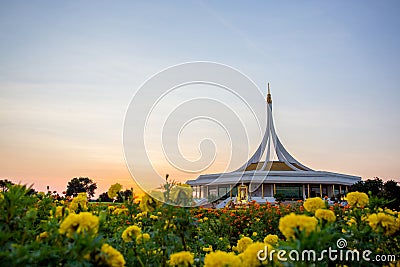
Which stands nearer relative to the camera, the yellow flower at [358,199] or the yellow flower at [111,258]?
the yellow flower at [111,258]

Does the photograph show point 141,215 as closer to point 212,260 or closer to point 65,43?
point 212,260

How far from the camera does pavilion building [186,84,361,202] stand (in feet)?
109

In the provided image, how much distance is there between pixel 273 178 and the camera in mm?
33188

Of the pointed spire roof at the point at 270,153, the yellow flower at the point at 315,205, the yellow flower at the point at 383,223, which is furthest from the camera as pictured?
the pointed spire roof at the point at 270,153

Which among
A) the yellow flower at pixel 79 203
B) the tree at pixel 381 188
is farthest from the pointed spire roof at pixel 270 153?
the yellow flower at pixel 79 203

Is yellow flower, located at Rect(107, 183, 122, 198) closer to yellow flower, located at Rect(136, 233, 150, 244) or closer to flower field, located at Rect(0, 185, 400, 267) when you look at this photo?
flower field, located at Rect(0, 185, 400, 267)

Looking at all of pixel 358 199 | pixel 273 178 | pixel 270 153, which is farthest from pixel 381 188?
pixel 270 153

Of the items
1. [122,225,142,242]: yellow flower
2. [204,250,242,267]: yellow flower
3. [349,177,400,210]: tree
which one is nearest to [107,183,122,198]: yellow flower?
[122,225,142,242]: yellow flower

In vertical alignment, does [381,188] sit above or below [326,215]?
above

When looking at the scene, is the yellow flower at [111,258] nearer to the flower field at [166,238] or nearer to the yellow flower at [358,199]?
the flower field at [166,238]

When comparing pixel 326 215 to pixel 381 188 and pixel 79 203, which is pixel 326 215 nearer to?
pixel 79 203

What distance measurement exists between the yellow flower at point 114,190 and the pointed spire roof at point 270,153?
110 ft

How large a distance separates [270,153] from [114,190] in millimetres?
35623

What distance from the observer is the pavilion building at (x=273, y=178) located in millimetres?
33375
